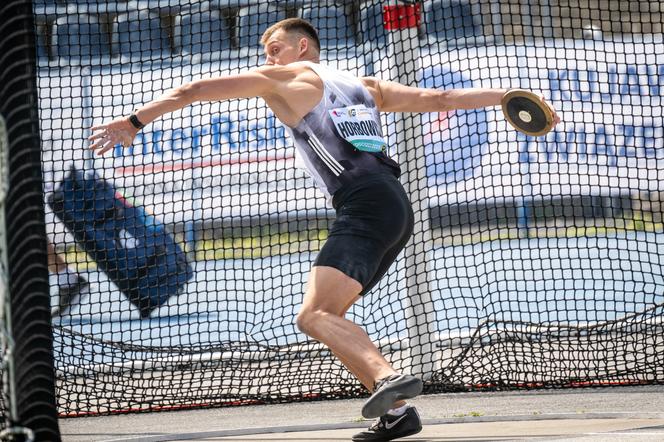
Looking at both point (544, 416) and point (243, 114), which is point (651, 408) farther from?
point (243, 114)

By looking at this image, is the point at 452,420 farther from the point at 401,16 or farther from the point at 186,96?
the point at 401,16

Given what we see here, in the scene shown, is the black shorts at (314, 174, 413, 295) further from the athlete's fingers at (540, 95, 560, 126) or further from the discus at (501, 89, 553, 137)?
the athlete's fingers at (540, 95, 560, 126)

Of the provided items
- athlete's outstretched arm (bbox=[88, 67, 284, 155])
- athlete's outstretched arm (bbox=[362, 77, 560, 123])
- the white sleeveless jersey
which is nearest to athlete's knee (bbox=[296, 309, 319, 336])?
the white sleeveless jersey

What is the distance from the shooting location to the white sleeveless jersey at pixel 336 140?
4.63 m

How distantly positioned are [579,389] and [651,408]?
105 centimetres

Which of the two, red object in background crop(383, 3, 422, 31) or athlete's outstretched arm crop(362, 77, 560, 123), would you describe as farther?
red object in background crop(383, 3, 422, 31)

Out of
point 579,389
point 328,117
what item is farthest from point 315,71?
point 579,389

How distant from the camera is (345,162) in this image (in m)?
4.63

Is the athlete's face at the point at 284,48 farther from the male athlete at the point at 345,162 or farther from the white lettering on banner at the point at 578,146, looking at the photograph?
the white lettering on banner at the point at 578,146

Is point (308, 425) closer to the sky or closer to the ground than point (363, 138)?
closer to the ground

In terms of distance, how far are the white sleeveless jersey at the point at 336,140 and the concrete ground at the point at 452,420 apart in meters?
1.18

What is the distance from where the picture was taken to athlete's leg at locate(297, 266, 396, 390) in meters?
4.25

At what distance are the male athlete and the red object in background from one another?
85.4 inches

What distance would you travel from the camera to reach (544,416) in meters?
5.18
